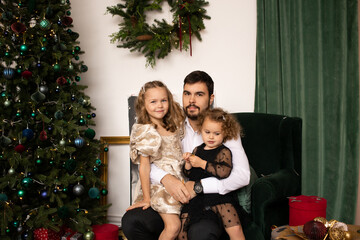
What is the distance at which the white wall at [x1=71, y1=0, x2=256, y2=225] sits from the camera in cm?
321

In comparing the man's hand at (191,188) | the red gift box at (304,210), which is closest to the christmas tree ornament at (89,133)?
the man's hand at (191,188)

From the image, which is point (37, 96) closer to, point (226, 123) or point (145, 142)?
point (145, 142)

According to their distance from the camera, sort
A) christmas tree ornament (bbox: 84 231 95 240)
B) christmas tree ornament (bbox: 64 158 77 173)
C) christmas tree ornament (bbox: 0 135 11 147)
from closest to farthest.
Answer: christmas tree ornament (bbox: 0 135 11 147)
christmas tree ornament (bbox: 64 158 77 173)
christmas tree ornament (bbox: 84 231 95 240)

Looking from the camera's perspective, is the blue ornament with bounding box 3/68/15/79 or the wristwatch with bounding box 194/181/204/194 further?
the blue ornament with bounding box 3/68/15/79

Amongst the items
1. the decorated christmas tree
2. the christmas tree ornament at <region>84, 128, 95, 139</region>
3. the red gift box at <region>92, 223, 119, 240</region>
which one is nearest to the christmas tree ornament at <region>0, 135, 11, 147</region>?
the decorated christmas tree

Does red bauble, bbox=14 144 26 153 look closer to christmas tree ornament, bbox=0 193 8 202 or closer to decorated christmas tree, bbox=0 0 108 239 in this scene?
decorated christmas tree, bbox=0 0 108 239

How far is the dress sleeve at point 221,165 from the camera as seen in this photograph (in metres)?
1.74

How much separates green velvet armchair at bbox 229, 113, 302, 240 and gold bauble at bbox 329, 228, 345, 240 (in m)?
0.35

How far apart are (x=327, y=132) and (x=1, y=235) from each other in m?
3.05

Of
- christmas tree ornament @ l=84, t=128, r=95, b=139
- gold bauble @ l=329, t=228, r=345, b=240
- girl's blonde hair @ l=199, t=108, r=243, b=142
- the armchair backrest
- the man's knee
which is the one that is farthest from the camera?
christmas tree ornament @ l=84, t=128, r=95, b=139

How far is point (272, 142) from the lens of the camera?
7.34 feet

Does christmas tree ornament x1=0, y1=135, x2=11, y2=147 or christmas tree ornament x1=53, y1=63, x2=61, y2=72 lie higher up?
christmas tree ornament x1=53, y1=63, x2=61, y2=72

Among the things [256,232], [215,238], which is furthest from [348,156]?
[215,238]

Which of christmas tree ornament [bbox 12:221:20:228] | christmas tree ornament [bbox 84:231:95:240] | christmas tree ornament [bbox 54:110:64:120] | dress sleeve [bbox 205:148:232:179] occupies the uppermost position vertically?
christmas tree ornament [bbox 54:110:64:120]
